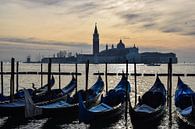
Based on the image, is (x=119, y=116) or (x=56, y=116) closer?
(x=56, y=116)

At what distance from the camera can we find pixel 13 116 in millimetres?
24750

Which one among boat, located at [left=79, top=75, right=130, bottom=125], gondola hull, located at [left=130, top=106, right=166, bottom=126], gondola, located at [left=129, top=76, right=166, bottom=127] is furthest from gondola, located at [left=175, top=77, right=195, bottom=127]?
boat, located at [left=79, top=75, right=130, bottom=125]

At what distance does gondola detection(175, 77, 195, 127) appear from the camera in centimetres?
2038

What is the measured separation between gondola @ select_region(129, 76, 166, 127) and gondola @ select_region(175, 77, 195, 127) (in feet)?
3.99

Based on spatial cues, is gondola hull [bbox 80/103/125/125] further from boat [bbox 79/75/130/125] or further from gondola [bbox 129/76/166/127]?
gondola [bbox 129/76/166/127]

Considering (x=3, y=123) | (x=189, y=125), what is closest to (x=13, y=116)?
(x=3, y=123)

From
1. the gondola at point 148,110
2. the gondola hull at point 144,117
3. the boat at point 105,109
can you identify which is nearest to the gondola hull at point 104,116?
the boat at point 105,109

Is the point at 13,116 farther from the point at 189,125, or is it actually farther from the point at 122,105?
the point at 189,125

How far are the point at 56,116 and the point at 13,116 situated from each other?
3055 mm

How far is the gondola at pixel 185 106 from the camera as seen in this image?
66.9ft

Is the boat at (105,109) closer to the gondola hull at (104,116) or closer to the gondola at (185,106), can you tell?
the gondola hull at (104,116)

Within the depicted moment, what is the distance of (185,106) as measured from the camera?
25.4m

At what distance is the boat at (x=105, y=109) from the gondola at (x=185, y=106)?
3.96m

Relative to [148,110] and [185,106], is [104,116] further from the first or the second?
[185,106]
